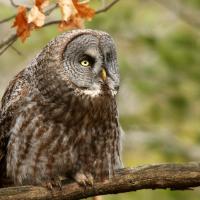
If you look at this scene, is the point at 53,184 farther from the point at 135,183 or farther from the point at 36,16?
the point at 36,16

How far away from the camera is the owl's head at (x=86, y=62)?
9.23m

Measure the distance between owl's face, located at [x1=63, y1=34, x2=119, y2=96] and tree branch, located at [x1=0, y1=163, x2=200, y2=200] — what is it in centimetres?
89

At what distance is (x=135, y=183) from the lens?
853 cm

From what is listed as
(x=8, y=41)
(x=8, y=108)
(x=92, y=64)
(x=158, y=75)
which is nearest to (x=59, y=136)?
(x=8, y=108)

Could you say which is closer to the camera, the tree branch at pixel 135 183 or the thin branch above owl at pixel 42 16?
the tree branch at pixel 135 183

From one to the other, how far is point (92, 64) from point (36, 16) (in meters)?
0.69

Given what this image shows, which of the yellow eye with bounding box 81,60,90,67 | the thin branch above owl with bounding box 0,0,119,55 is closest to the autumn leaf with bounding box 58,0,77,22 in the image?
the thin branch above owl with bounding box 0,0,119,55

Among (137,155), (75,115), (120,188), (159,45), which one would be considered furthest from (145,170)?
(137,155)

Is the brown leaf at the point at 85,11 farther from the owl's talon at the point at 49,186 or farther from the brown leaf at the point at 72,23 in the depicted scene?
the owl's talon at the point at 49,186

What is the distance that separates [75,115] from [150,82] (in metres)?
5.44

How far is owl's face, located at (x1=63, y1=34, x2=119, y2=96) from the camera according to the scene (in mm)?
9219

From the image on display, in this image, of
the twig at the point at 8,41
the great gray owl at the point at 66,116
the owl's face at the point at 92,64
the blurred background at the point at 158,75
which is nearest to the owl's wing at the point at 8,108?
the great gray owl at the point at 66,116

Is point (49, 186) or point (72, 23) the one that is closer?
point (49, 186)

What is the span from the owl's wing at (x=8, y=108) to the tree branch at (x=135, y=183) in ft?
2.48
